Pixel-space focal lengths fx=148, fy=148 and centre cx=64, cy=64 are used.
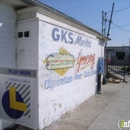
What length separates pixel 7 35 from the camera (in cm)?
349

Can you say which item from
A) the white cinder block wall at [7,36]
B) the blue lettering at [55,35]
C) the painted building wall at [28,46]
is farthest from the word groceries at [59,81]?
the blue lettering at [55,35]

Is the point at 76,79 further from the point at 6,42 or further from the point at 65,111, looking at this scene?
the point at 6,42

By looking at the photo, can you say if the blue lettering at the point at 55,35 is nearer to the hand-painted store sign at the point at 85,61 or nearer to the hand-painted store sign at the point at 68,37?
the hand-painted store sign at the point at 68,37

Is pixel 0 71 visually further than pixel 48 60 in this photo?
No

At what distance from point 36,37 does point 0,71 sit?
3.74 ft

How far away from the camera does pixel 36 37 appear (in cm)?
349

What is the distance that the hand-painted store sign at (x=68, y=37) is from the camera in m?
4.05

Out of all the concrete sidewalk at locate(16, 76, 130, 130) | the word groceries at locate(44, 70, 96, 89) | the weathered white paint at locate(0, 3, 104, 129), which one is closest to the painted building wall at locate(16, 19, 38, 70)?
the weathered white paint at locate(0, 3, 104, 129)

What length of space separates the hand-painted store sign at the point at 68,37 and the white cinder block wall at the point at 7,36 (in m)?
1.04

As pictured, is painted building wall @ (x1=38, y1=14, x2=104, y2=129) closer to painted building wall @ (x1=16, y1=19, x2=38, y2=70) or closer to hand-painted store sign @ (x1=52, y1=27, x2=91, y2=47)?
hand-painted store sign @ (x1=52, y1=27, x2=91, y2=47)

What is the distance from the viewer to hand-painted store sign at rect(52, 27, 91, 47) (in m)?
4.05

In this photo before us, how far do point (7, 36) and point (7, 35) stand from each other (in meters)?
0.02

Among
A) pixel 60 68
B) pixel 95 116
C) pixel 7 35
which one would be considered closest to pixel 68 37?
pixel 60 68

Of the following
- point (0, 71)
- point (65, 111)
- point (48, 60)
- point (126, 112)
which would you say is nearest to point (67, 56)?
point (48, 60)
